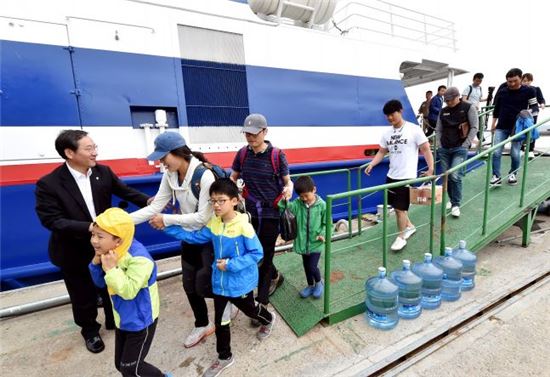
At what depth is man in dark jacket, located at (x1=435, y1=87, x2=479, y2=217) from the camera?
10.8 feet

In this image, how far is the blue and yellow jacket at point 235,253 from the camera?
176 centimetres

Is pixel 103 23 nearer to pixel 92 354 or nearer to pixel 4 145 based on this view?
pixel 4 145

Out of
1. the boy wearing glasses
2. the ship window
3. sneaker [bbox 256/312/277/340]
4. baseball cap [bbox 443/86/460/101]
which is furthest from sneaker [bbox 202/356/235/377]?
baseball cap [bbox 443/86/460/101]

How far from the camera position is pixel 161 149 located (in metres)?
1.77

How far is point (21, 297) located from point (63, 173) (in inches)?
66.1

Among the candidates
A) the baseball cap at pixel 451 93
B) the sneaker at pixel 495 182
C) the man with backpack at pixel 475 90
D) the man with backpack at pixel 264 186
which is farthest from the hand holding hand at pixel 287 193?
the man with backpack at pixel 475 90

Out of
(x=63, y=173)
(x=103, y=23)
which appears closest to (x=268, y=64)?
→ (x=103, y=23)

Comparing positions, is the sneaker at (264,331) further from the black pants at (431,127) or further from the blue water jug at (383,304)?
the black pants at (431,127)

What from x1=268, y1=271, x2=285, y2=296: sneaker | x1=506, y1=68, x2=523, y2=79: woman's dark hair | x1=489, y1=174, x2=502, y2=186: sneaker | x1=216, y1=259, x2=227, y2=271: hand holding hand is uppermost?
x1=506, y1=68, x2=523, y2=79: woman's dark hair

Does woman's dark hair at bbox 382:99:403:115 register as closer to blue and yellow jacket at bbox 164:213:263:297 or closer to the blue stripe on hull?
the blue stripe on hull

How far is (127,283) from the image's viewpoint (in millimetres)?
1371

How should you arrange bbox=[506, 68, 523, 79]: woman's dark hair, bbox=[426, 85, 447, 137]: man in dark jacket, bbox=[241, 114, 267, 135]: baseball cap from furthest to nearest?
1. bbox=[426, 85, 447, 137]: man in dark jacket
2. bbox=[506, 68, 523, 79]: woman's dark hair
3. bbox=[241, 114, 267, 135]: baseball cap

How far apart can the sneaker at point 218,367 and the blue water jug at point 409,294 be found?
1.37 metres

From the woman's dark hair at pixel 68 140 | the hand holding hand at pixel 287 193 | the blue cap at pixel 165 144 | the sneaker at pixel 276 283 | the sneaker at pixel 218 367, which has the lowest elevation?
the sneaker at pixel 218 367
